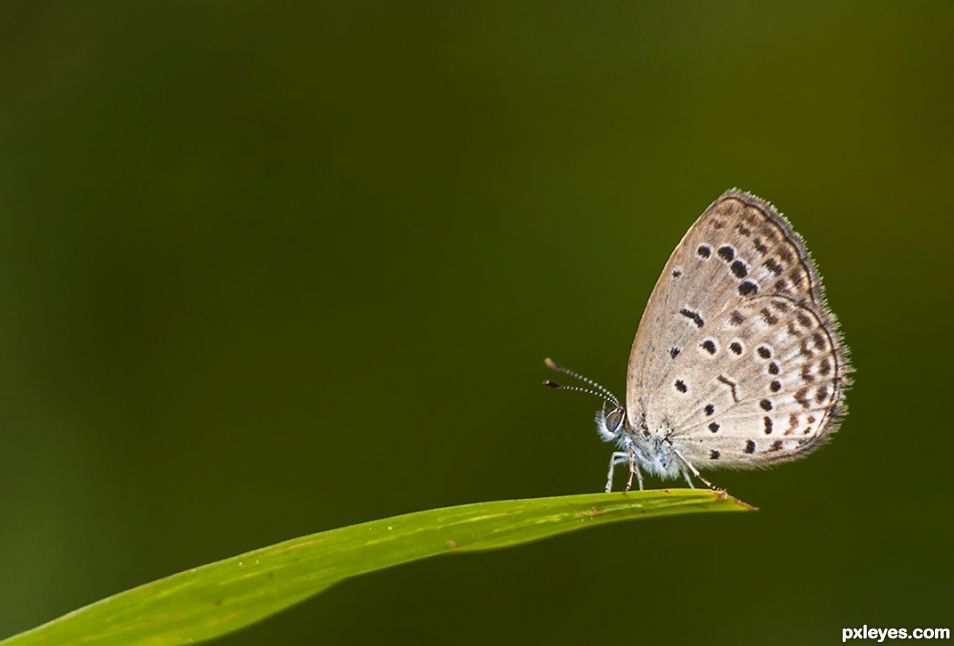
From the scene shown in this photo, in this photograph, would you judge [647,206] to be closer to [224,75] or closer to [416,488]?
[416,488]

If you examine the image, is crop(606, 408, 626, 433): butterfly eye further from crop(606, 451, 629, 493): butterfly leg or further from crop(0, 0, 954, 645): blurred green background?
crop(0, 0, 954, 645): blurred green background

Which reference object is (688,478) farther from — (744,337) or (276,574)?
(276,574)

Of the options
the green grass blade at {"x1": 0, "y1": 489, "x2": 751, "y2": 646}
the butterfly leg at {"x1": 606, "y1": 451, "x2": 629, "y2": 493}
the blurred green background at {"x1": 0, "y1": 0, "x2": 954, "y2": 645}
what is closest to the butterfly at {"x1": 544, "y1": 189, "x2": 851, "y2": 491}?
the butterfly leg at {"x1": 606, "y1": 451, "x2": 629, "y2": 493}

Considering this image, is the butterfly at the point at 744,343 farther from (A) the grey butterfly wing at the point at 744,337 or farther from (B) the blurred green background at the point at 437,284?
(B) the blurred green background at the point at 437,284

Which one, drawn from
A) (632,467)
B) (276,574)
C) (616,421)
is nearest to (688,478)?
(632,467)

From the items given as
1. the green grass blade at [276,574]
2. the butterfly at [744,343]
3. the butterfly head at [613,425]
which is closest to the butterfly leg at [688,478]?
the butterfly at [744,343]

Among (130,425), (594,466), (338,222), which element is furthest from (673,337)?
(130,425)
